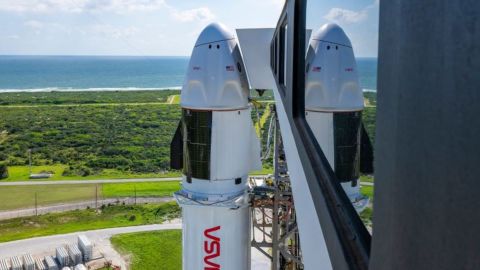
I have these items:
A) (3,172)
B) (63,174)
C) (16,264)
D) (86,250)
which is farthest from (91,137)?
(16,264)

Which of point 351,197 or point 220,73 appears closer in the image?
point 351,197

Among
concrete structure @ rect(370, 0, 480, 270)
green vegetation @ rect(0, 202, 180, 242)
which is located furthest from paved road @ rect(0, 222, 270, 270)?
concrete structure @ rect(370, 0, 480, 270)

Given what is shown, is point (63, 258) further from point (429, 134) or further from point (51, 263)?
point (429, 134)

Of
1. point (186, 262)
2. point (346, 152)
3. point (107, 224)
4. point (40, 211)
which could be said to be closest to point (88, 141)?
point (40, 211)

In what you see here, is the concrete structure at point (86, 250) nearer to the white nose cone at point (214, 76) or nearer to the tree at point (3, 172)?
the white nose cone at point (214, 76)

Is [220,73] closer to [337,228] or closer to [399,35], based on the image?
[337,228]

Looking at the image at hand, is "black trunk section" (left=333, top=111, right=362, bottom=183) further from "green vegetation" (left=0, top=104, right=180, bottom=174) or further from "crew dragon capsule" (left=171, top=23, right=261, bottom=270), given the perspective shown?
"green vegetation" (left=0, top=104, right=180, bottom=174)
